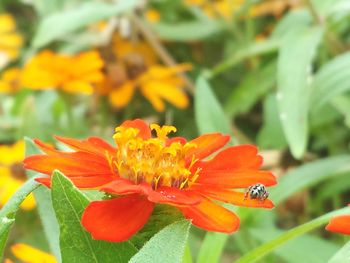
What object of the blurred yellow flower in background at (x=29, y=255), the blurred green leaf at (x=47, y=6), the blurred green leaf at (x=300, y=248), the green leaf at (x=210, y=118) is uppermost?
the blurred green leaf at (x=47, y=6)

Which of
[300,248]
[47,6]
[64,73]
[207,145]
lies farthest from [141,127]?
[47,6]

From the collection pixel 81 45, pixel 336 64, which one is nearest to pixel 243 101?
pixel 336 64

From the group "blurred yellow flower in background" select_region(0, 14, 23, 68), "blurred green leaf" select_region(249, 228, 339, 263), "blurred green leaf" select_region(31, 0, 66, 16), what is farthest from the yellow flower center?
"blurred yellow flower in background" select_region(0, 14, 23, 68)

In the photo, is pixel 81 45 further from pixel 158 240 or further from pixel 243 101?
pixel 158 240

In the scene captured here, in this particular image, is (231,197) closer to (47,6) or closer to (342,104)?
(342,104)

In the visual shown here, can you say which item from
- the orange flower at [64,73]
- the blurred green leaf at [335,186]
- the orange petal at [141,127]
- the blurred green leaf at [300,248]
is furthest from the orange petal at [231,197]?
the orange flower at [64,73]

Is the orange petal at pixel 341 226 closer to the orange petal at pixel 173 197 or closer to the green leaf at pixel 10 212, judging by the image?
the orange petal at pixel 173 197
